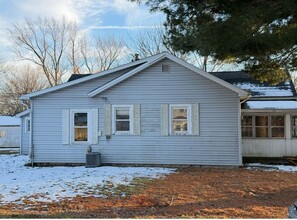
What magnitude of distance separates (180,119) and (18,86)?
3981cm

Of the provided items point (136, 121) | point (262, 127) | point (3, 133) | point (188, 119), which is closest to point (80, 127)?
point (136, 121)

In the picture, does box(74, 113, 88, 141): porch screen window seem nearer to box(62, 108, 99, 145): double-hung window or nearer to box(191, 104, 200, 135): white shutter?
box(62, 108, 99, 145): double-hung window

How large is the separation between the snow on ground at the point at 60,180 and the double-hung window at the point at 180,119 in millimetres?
1776

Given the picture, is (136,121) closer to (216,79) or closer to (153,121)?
(153,121)

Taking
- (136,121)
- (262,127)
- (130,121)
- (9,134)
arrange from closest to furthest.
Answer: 1. (136,121)
2. (130,121)
3. (262,127)
4. (9,134)

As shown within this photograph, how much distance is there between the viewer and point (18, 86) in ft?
161

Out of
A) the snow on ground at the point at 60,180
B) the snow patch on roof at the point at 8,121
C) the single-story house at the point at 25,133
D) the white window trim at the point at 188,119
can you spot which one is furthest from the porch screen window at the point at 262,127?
the snow patch on roof at the point at 8,121

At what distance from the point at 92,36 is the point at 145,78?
28.3m

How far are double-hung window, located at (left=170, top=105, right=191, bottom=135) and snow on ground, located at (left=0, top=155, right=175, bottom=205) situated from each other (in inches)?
69.9

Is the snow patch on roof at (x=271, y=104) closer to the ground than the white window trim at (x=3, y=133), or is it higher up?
higher up

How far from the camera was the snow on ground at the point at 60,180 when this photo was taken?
8.88m

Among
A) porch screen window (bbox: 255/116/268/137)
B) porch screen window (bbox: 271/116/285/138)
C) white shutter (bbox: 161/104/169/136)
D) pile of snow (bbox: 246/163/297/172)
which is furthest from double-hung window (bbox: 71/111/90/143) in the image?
porch screen window (bbox: 271/116/285/138)

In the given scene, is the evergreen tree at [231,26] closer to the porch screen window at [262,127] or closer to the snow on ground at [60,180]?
the snow on ground at [60,180]

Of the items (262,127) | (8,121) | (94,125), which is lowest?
(262,127)
